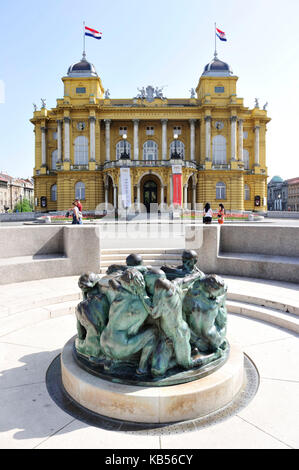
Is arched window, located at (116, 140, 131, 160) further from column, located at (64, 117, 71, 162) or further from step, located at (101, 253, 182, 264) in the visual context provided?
step, located at (101, 253, 182, 264)

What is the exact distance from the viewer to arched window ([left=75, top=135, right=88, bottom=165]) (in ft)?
154

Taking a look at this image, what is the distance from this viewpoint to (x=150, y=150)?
1898 inches

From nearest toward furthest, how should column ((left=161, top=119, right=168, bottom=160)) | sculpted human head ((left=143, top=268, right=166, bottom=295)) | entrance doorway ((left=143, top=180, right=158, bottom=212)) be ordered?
sculpted human head ((left=143, top=268, right=166, bottom=295))
column ((left=161, top=119, right=168, bottom=160))
entrance doorway ((left=143, top=180, right=158, bottom=212))

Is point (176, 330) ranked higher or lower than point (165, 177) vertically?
lower

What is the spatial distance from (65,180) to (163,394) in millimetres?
45923

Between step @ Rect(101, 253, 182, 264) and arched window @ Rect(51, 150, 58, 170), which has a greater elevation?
arched window @ Rect(51, 150, 58, 170)

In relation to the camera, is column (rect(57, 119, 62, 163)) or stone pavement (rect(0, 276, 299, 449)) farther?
column (rect(57, 119, 62, 163))

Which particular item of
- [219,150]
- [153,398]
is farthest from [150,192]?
[153,398]

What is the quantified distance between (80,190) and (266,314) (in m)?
43.3

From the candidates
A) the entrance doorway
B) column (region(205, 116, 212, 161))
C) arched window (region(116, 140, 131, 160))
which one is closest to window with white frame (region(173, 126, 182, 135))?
column (region(205, 116, 212, 161))

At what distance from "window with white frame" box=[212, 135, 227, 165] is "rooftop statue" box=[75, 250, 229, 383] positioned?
4591cm

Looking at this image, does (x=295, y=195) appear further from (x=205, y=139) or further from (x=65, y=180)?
(x=65, y=180)
